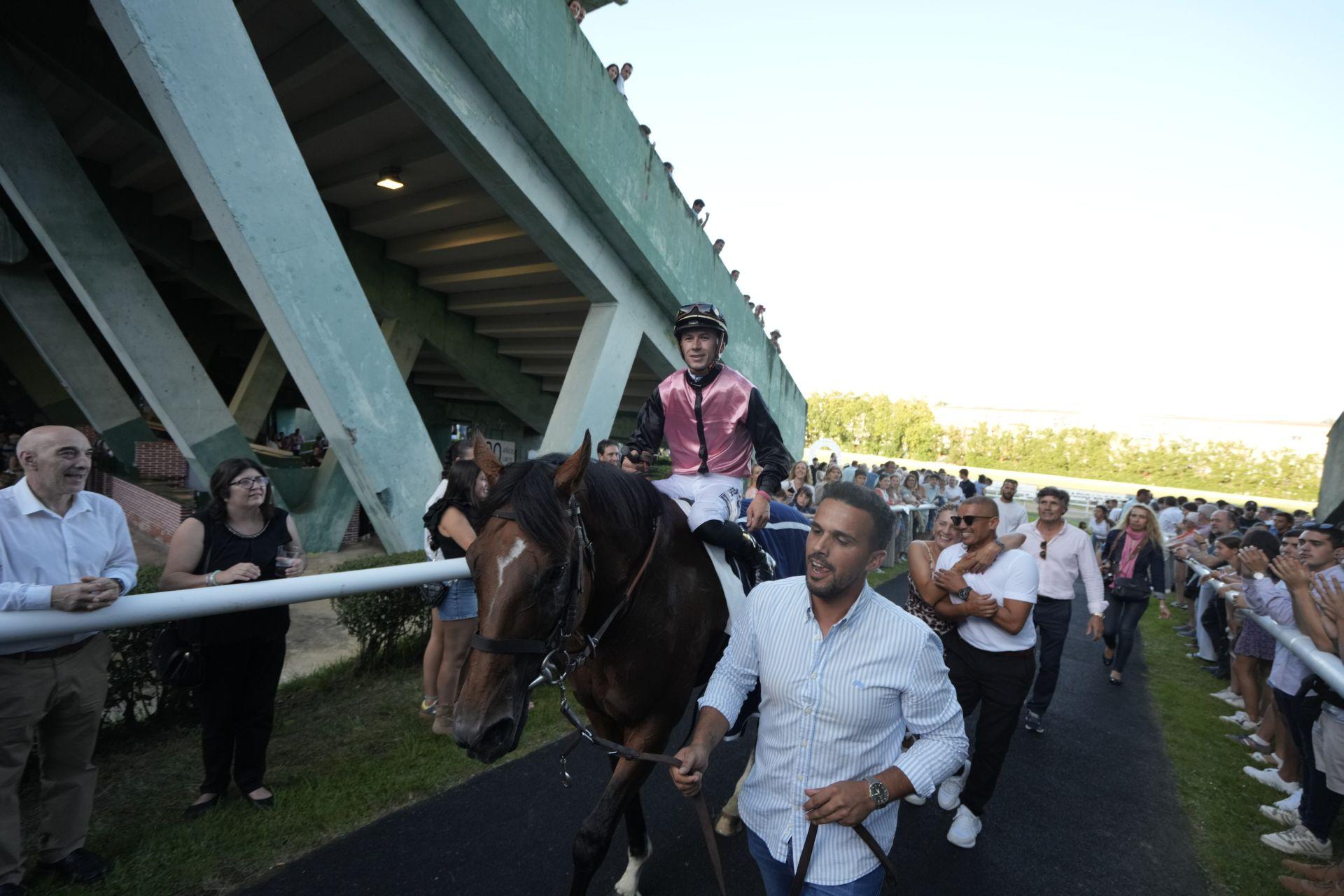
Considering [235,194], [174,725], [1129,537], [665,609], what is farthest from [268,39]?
A: [1129,537]

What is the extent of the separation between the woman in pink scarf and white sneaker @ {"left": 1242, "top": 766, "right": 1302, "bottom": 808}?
214cm

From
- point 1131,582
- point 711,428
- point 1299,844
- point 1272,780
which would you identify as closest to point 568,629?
point 711,428

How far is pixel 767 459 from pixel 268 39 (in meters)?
8.13

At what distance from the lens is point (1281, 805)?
4246 mm

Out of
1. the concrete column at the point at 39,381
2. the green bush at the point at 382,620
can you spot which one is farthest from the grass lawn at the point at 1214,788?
the concrete column at the point at 39,381

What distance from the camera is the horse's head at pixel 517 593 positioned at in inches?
76.2

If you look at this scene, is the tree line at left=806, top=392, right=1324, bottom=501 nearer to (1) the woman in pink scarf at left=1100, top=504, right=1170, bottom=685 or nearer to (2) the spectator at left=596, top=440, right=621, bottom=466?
(1) the woman in pink scarf at left=1100, top=504, right=1170, bottom=685

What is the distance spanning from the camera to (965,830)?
3.76 meters

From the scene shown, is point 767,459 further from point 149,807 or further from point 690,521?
point 149,807

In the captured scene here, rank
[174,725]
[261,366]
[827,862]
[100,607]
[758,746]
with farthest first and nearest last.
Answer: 1. [261,366]
2. [174,725]
3. [100,607]
4. [758,746]
5. [827,862]

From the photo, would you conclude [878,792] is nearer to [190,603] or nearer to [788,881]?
[788,881]

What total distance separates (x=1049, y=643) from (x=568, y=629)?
526 cm

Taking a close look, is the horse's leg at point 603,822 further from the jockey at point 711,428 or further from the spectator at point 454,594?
the spectator at point 454,594

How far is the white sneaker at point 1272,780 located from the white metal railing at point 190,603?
21.3 ft
